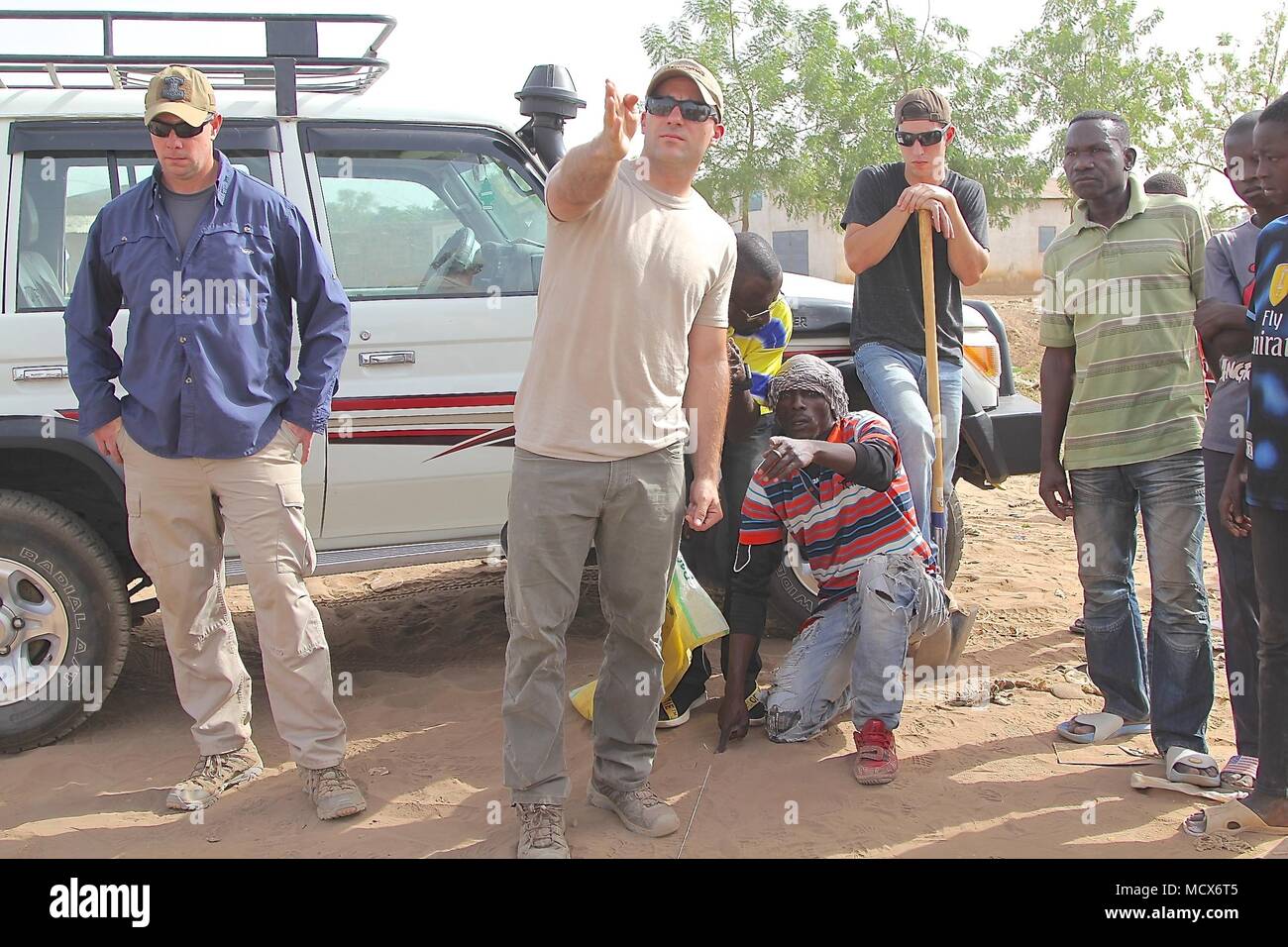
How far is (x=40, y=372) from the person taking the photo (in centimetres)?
410

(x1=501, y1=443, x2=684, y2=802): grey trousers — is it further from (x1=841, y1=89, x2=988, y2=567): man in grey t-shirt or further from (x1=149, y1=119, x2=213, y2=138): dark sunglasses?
(x1=149, y1=119, x2=213, y2=138): dark sunglasses

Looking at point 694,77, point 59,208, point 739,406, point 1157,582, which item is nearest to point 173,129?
point 59,208

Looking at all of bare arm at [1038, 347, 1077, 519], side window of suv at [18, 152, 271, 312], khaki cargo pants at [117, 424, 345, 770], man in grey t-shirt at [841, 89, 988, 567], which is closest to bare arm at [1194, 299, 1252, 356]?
bare arm at [1038, 347, 1077, 519]

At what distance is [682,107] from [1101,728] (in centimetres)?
256

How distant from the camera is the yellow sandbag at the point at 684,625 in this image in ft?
13.1

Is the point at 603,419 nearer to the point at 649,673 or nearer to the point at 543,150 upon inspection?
the point at 649,673

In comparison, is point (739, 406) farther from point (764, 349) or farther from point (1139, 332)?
point (1139, 332)

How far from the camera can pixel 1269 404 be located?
3.11 m

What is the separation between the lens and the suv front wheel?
4102 mm

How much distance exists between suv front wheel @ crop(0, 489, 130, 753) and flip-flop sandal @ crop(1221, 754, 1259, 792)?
12.2 feet

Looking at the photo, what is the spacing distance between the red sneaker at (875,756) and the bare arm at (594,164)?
195 cm

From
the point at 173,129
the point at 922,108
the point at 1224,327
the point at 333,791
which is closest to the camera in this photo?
the point at 1224,327

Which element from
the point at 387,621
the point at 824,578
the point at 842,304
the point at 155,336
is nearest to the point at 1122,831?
the point at 824,578

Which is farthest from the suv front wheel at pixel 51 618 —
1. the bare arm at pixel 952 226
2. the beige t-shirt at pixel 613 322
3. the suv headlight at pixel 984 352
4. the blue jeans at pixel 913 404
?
the suv headlight at pixel 984 352
